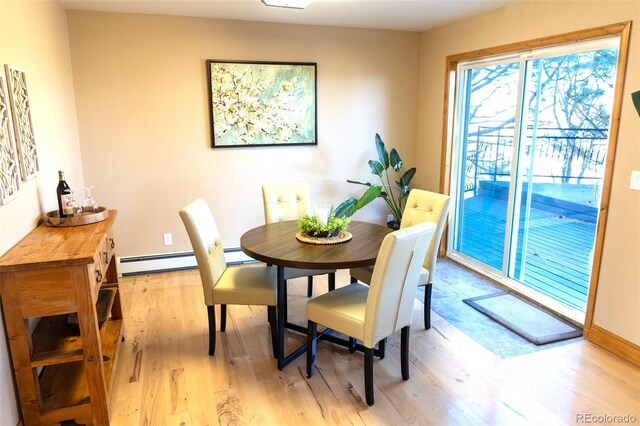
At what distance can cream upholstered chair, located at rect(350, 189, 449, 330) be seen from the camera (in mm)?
2914

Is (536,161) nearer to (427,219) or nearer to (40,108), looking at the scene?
(427,219)

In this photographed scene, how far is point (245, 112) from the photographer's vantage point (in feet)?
13.6

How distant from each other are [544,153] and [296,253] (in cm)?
229

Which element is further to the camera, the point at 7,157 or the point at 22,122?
the point at 22,122

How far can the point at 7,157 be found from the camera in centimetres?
203

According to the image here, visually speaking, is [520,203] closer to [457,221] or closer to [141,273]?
[457,221]

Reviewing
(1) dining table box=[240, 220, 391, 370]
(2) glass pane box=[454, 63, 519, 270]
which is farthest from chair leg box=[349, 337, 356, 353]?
(2) glass pane box=[454, 63, 519, 270]

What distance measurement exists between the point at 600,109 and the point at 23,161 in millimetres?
3599

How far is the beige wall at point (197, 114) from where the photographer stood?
3789 millimetres

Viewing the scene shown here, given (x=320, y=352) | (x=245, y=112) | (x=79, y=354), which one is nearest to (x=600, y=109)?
(x=320, y=352)

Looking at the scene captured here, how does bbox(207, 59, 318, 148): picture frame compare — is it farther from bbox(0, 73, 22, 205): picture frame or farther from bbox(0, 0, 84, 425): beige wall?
bbox(0, 73, 22, 205): picture frame

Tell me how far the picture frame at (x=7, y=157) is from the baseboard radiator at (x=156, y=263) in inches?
82.4

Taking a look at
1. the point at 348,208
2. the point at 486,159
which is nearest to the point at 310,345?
the point at 348,208

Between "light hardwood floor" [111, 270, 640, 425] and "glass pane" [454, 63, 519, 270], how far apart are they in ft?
4.64
